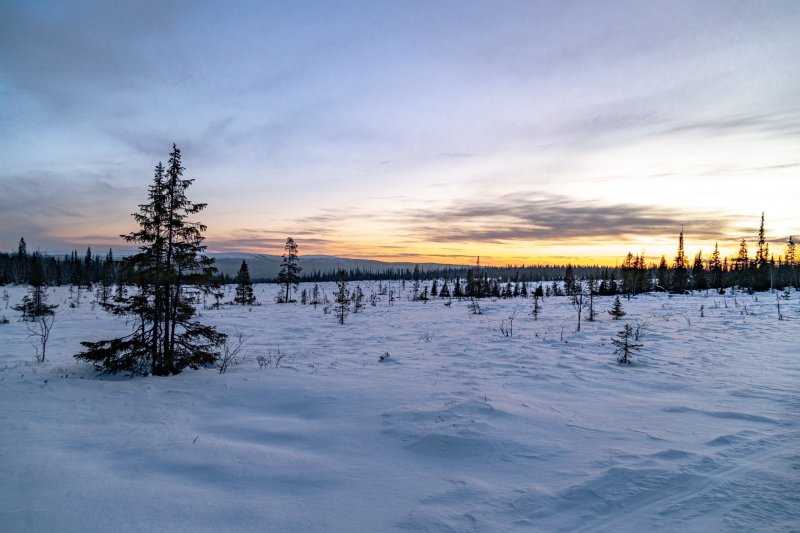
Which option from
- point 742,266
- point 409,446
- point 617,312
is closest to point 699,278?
point 742,266

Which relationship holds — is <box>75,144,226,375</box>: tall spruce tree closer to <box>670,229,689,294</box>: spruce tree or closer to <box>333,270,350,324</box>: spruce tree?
<box>333,270,350,324</box>: spruce tree

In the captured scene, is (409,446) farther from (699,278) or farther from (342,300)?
(699,278)

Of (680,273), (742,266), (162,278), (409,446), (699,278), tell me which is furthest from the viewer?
(742,266)

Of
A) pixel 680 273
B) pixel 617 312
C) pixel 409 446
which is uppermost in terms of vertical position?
pixel 680 273

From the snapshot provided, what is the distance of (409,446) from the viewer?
5578mm

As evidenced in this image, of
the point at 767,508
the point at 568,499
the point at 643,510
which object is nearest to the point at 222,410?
the point at 568,499

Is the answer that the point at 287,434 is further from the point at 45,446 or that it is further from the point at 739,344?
the point at 739,344

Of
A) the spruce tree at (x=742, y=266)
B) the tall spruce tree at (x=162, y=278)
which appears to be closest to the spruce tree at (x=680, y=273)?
the spruce tree at (x=742, y=266)

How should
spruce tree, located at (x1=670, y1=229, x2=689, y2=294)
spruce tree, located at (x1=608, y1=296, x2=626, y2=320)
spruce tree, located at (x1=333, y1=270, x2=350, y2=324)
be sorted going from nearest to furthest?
1. spruce tree, located at (x1=608, y1=296, x2=626, y2=320)
2. spruce tree, located at (x1=333, y1=270, x2=350, y2=324)
3. spruce tree, located at (x1=670, y1=229, x2=689, y2=294)

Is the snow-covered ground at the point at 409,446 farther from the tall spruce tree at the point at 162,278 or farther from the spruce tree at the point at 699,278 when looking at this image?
the spruce tree at the point at 699,278

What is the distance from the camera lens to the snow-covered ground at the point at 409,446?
3775 millimetres

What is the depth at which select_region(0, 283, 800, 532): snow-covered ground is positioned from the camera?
3.78 metres

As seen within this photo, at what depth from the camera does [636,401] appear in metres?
7.60

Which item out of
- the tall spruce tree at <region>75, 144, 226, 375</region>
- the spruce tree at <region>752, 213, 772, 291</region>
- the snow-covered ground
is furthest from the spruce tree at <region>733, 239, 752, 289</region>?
the tall spruce tree at <region>75, 144, 226, 375</region>
